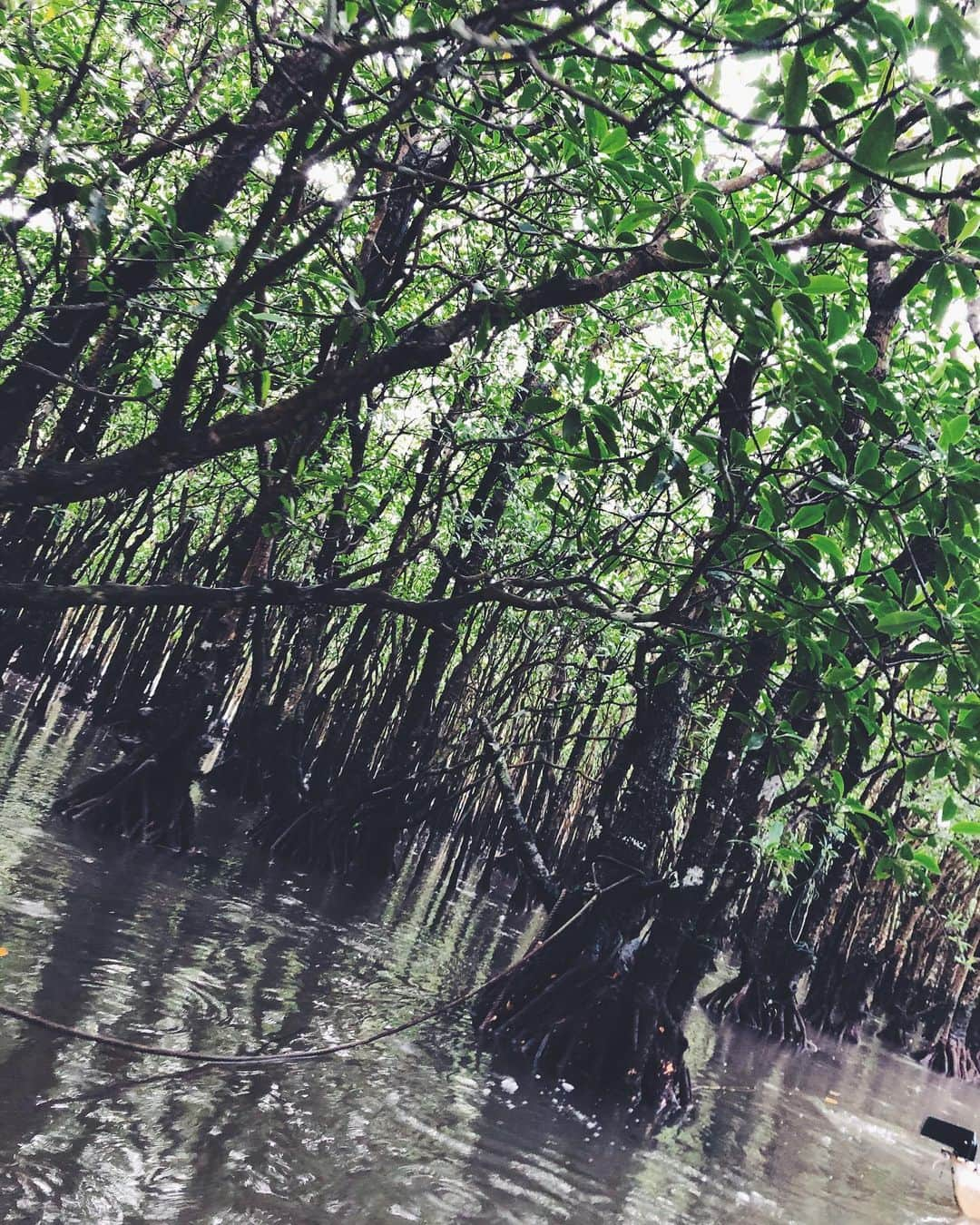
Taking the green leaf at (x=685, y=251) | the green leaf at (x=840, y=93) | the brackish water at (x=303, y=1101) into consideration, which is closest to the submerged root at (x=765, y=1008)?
the brackish water at (x=303, y=1101)

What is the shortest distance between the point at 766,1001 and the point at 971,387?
9.49 metres

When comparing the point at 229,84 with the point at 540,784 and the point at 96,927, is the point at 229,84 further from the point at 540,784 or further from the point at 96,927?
the point at 540,784

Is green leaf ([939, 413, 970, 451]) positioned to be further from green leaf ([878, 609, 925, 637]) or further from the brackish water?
the brackish water

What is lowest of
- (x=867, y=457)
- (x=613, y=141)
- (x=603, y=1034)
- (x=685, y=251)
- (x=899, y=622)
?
(x=603, y=1034)

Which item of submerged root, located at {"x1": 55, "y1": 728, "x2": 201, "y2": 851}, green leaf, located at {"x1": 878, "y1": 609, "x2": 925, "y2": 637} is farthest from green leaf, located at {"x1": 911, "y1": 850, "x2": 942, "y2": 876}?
submerged root, located at {"x1": 55, "y1": 728, "x2": 201, "y2": 851}

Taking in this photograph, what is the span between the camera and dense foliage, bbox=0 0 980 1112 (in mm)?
2273

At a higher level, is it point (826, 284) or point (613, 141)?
point (613, 141)

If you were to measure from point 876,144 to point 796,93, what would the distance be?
18cm

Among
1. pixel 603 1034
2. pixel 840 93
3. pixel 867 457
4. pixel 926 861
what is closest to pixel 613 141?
pixel 840 93

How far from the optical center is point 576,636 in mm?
9938

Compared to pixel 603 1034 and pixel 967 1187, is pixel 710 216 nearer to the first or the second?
pixel 603 1034

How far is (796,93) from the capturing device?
5.71 feet

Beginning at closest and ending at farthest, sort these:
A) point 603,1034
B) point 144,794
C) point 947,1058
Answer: point 603,1034, point 144,794, point 947,1058

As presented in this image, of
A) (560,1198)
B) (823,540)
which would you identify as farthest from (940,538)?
(560,1198)
